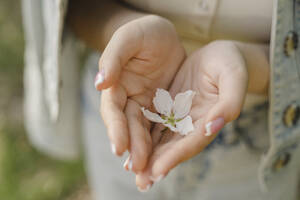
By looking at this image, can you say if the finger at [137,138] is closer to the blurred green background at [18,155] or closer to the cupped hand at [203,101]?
the cupped hand at [203,101]

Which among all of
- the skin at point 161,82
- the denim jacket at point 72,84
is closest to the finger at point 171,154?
the skin at point 161,82

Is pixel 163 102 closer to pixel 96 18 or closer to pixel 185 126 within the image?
pixel 185 126

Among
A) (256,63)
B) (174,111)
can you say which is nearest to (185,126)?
(174,111)

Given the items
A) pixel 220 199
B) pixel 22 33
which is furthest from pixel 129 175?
pixel 22 33

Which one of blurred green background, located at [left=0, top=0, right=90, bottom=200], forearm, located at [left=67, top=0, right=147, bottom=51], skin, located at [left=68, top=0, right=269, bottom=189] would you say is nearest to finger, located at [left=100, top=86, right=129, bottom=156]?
skin, located at [left=68, top=0, right=269, bottom=189]

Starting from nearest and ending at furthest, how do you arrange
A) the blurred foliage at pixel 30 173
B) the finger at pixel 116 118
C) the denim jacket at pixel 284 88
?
the finger at pixel 116 118
the denim jacket at pixel 284 88
the blurred foliage at pixel 30 173
